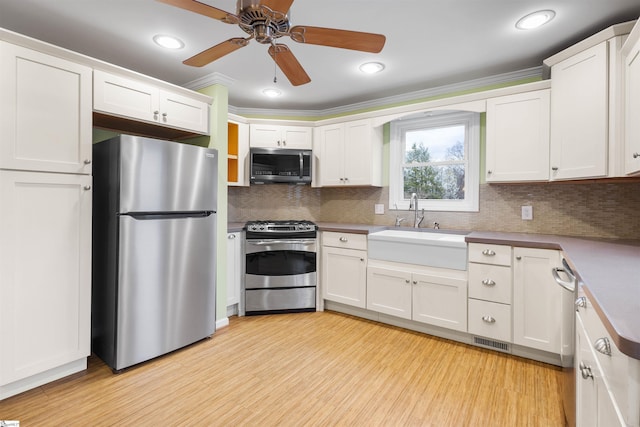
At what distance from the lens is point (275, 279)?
3.21 metres

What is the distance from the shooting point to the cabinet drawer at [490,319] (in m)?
2.36

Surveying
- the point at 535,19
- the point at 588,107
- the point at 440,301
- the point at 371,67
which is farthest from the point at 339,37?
the point at 440,301

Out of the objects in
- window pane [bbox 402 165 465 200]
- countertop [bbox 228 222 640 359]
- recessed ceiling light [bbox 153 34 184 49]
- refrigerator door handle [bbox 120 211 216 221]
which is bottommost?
countertop [bbox 228 222 640 359]

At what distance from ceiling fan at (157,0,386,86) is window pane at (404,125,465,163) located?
75.1 inches

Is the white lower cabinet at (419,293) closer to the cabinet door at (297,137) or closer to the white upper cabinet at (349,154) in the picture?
the white upper cabinet at (349,154)

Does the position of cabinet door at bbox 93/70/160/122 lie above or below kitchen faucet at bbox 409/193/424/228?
above

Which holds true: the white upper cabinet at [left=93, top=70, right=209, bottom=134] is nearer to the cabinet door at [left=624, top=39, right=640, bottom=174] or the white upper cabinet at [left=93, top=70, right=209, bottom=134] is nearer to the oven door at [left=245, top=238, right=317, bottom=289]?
the oven door at [left=245, top=238, right=317, bottom=289]

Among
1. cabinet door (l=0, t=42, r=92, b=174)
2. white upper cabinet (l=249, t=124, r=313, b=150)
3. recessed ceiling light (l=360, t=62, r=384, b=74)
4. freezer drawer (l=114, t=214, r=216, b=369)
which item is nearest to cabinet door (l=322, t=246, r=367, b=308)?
freezer drawer (l=114, t=214, r=216, b=369)

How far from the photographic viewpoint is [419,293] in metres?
2.74

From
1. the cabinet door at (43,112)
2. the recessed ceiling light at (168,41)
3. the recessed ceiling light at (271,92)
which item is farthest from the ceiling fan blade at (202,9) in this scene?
the recessed ceiling light at (271,92)

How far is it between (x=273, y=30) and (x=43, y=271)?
1.96m

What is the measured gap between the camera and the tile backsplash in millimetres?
2396

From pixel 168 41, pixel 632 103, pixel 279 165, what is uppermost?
pixel 168 41

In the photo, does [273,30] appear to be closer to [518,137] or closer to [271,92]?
[271,92]
